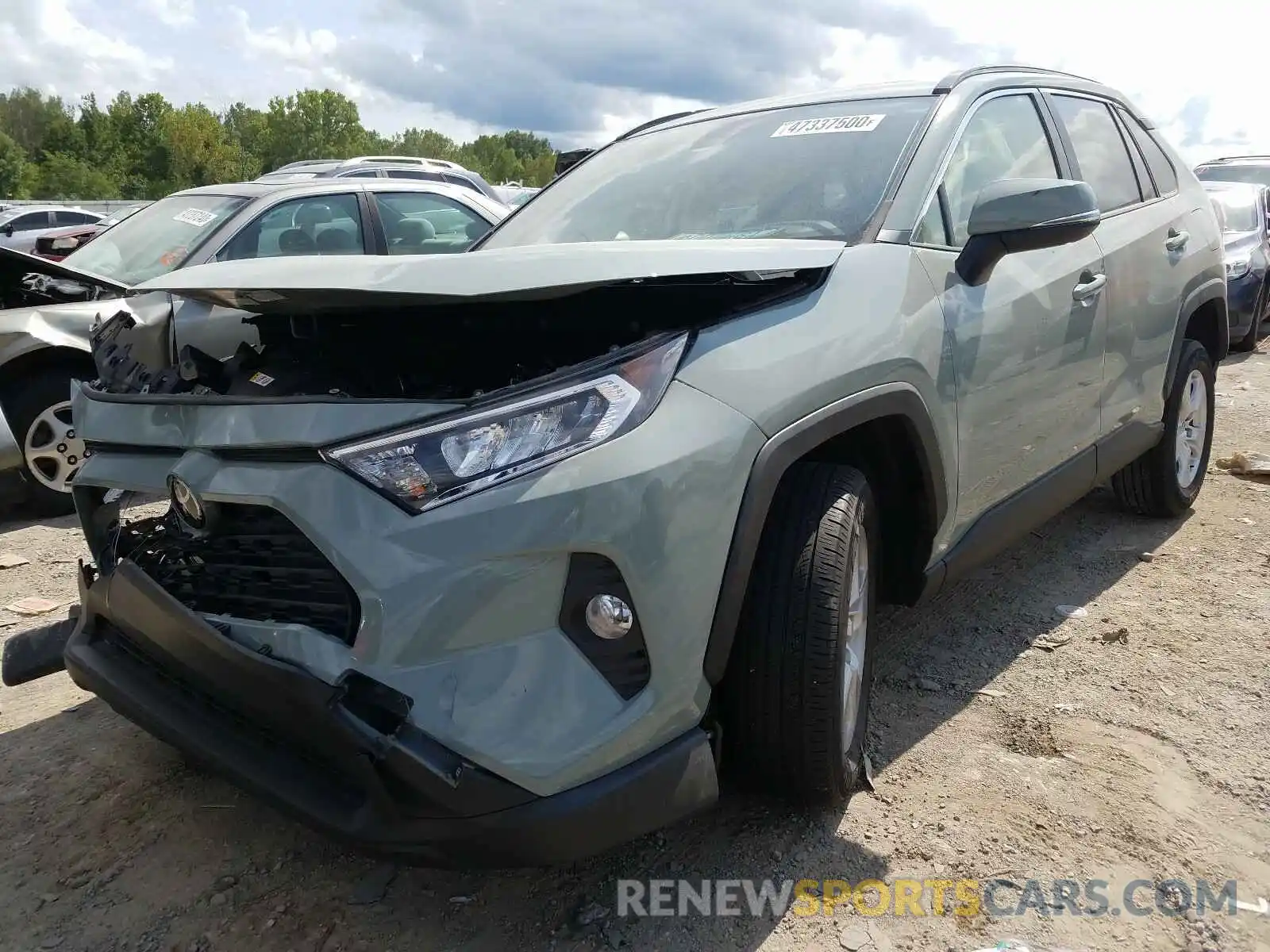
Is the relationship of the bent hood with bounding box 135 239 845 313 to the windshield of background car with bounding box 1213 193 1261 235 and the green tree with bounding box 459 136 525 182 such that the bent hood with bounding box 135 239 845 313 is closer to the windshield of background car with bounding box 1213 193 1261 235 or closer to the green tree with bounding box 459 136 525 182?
the windshield of background car with bounding box 1213 193 1261 235

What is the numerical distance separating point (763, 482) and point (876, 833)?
3.22 ft

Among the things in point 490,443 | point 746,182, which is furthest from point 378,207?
point 490,443

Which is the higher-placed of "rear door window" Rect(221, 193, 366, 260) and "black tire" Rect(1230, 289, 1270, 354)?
"rear door window" Rect(221, 193, 366, 260)

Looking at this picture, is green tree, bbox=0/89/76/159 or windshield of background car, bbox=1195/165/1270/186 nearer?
windshield of background car, bbox=1195/165/1270/186

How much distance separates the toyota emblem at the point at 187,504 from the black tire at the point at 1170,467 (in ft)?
12.1

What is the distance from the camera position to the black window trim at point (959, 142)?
2604 millimetres

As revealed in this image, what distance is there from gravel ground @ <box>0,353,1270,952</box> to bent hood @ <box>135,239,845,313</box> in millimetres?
1274

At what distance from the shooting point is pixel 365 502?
5.45 ft

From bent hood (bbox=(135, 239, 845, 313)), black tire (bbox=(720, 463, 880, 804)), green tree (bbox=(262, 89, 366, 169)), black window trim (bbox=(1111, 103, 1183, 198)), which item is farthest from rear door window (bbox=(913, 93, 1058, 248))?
green tree (bbox=(262, 89, 366, 169))

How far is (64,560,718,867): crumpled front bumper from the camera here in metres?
1.66

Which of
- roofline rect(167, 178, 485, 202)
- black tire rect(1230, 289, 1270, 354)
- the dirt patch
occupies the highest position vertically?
roofline rect(167, 178, 485, 202)

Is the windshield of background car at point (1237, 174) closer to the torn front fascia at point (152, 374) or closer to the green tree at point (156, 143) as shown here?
the torn front fascia at point (152, 374)

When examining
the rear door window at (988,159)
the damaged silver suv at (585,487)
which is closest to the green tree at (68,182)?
the rear door window at (988,159)

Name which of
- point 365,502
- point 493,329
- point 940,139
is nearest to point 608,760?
point 365,502
